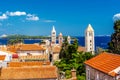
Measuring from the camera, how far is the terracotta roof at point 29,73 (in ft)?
116

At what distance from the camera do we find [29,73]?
35938mm

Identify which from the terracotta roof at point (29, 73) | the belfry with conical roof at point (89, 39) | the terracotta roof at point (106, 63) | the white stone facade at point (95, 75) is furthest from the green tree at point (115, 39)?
the belfry with conical roof at point (89, 39)

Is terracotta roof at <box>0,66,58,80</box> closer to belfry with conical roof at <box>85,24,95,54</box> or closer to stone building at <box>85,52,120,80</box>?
stone building at <box>85,52,120,80</box>

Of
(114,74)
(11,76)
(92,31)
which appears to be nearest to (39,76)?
(11,76)

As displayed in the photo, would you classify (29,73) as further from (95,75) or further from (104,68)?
(104,68)

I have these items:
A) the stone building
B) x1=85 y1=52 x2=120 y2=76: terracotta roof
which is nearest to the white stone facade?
the stone building

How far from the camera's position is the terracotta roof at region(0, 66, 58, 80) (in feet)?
116

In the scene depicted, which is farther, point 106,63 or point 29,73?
point 29,73

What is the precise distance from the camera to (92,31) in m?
116

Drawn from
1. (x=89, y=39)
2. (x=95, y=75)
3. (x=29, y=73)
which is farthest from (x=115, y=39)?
(x=89, y=39)

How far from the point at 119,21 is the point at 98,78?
69.6 feet

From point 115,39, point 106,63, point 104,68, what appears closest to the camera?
point 104,68

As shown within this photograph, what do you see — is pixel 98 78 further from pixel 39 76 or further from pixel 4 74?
pixel 4 74

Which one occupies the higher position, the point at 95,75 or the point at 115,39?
the point at 115,39
